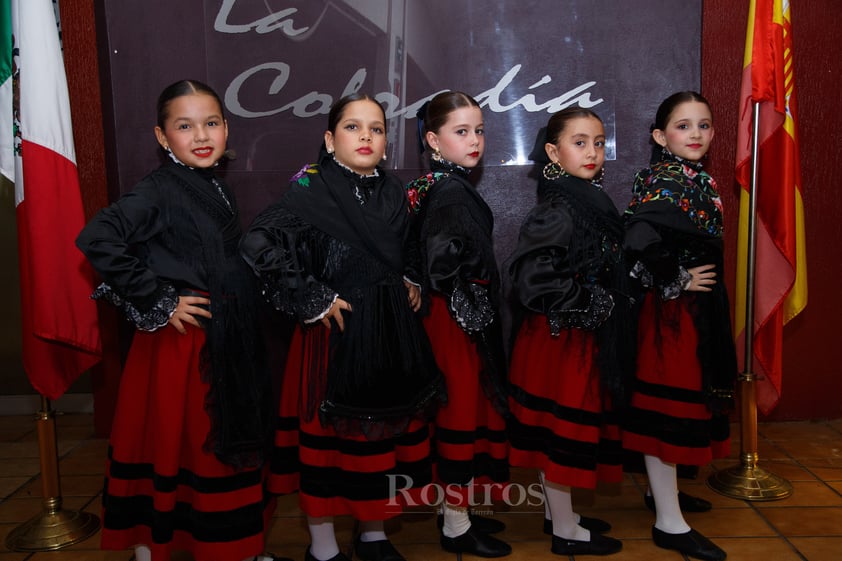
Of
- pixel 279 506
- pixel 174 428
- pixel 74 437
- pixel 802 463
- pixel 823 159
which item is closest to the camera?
pixel 174 428

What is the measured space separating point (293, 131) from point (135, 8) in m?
0.89

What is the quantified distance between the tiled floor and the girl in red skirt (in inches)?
18.9

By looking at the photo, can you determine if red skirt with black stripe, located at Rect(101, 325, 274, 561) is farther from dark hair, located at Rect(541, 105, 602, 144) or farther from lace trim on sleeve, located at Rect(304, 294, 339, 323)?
dark hair, located at Rect(541, 105, 602, 144)

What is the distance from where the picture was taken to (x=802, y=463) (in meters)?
3.18

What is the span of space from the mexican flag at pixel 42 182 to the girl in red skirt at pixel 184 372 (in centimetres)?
54

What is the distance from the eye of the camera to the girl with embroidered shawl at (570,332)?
2.28 metres

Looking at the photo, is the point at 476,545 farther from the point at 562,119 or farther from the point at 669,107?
the point at 669,107

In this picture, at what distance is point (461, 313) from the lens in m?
2.26

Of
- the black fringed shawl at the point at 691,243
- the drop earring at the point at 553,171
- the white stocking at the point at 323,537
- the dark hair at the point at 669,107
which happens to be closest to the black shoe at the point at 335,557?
the white stocking at the point at 323,537

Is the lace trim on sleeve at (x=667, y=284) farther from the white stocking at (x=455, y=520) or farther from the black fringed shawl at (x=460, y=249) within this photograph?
the white stocking at (x=455, y=520)

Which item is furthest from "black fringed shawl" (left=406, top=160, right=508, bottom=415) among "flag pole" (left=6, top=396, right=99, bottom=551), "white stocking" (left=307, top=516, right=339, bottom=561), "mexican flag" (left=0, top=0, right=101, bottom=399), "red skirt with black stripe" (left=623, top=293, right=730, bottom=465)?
"flag pole" (left=6, top=396, right=99, bottom=551)

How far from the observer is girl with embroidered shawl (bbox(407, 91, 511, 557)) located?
2273mm

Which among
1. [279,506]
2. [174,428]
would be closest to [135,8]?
[174,428]

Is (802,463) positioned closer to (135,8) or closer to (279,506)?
(279,506)
